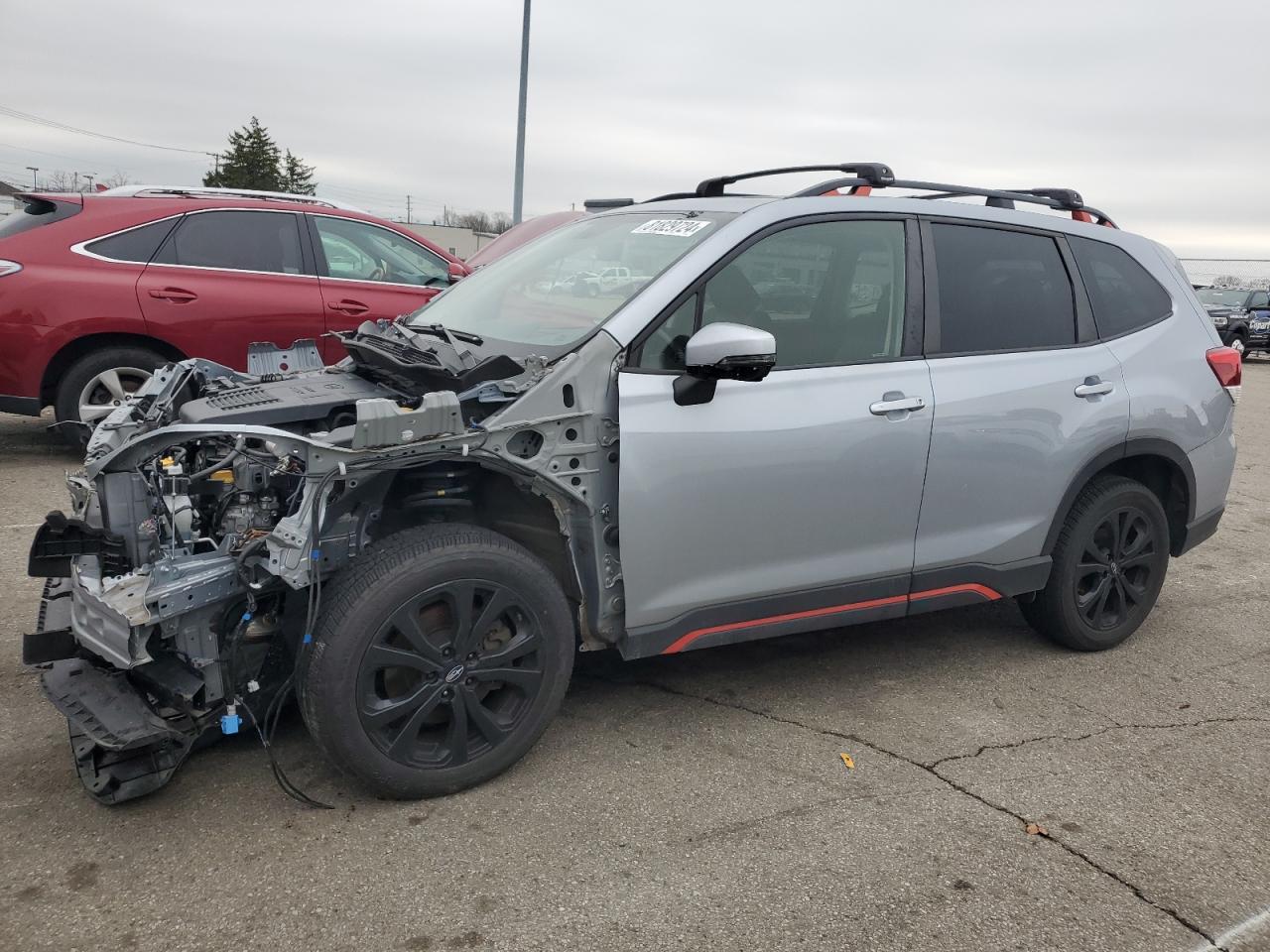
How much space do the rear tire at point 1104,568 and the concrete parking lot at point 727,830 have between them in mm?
263

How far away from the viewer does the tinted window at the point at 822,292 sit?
3.44m

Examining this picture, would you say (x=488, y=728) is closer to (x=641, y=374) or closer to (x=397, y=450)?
(x=397, y=450)

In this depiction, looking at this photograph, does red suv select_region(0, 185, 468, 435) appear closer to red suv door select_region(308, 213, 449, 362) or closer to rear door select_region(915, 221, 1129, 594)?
red suv door select_region(308, 213, 449, 362)

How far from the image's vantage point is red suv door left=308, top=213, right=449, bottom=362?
735 cm

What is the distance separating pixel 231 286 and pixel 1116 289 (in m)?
5.57

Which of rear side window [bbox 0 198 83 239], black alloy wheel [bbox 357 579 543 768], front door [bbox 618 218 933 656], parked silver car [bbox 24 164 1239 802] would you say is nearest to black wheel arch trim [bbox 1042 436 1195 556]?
parked silver car [bbox 24 164 1239 802]

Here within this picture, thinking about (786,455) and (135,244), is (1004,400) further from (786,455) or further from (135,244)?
(135,244)

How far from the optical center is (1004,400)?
12.6ft

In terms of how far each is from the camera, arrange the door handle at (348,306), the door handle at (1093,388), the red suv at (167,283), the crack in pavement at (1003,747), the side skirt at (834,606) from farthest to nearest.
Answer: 1. the door handle at (348,306)
2. the red suv at (167,283)
3. the door handle at (1093,388)
4. the side skirt at (834,606)
5. the crack in pavement at (1003,747)

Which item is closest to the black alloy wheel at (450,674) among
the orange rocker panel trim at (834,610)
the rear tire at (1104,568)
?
the orange rocker panel trim at (834,610)

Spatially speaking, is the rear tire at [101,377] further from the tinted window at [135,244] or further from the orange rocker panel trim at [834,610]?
the orange rocker panel trim at [834,610]

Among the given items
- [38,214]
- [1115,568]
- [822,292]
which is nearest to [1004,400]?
[822,292]

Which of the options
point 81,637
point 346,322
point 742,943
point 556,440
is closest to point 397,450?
point 556,440

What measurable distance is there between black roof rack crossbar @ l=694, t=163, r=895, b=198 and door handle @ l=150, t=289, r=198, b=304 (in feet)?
13.6
